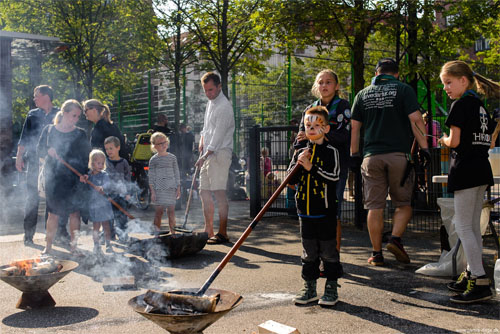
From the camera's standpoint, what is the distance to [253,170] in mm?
9695

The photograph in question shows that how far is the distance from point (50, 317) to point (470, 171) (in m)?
3.50

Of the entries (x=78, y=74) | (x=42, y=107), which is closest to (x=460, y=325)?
(x=42, y=107)

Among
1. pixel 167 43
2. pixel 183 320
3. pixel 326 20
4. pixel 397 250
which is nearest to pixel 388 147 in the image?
pixel 397 250

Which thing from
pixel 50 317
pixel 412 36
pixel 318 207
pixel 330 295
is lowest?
pixel 50 317

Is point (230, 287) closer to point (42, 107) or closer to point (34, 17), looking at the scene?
point (42, 107)

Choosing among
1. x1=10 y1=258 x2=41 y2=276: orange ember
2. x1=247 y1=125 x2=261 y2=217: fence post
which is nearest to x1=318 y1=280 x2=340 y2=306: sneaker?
x1=10 y1=258 x2=41 y2=276: orange ember

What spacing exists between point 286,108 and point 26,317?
13885 mm

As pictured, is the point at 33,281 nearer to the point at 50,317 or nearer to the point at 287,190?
the point at 50,317

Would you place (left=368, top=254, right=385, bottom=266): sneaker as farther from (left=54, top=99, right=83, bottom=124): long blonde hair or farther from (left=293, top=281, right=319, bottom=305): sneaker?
(left=54, top=99, right=83, bottom=124): long blonde hair

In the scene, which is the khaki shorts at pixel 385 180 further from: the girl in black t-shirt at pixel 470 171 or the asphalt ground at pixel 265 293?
the girl in black t-shirt at pixel 470 171

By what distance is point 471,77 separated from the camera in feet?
15.3

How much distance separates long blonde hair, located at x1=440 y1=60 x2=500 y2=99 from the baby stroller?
8046mm

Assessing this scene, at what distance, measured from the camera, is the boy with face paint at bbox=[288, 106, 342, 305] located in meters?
4.43

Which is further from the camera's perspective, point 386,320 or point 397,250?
point 397,250
